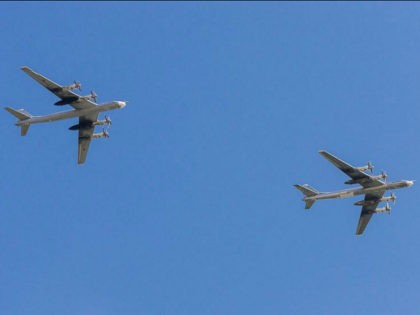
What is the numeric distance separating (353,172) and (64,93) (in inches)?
1974

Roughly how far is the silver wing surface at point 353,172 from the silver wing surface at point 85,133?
132ft

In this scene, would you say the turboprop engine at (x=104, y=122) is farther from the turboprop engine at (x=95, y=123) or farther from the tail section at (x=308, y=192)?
the tail section at (x=308, y=192)

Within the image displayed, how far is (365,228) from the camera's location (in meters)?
170

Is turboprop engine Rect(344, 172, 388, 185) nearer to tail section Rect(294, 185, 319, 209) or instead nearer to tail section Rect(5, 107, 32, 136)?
tail section Rect(294, 185, 319, 209)

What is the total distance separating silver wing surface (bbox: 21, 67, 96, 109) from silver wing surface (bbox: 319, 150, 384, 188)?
40.4 m

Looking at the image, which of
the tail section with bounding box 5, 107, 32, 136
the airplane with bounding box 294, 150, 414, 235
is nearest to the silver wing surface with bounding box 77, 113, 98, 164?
the tail section with bounding box 5, 107, 32, 136

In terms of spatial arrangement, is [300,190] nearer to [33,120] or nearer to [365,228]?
[365,228]

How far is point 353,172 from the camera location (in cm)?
15900

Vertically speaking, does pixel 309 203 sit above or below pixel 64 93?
below

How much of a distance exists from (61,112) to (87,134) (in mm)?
9026

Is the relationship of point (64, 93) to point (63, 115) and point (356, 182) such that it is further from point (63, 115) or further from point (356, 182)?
point (356, 182)

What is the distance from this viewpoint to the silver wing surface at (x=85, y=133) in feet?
535

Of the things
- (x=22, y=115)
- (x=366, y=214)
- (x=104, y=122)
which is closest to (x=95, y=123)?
(x=104, y=122)

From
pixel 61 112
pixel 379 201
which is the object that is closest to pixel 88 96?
pixel 61 112
